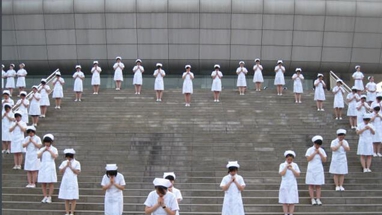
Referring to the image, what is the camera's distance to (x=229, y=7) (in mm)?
29391

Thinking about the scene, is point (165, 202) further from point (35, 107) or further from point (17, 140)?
point (35, 107)

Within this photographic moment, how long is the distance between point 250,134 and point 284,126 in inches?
62.7

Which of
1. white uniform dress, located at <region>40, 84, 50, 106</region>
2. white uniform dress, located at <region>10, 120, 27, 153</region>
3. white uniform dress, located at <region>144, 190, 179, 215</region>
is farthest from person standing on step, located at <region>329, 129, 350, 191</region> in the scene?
white uniform dress, located at <region>40, 84, 50, 106</region>

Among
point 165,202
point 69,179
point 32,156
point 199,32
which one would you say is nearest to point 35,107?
point 32,156

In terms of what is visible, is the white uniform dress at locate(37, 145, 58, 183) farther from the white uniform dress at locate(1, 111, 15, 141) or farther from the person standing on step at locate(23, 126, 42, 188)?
the white uniform dress at locate(1, 111, 15, 141)

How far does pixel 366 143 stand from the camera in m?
13.8

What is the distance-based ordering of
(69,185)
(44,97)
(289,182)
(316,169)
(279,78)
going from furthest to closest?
(279,78) → (44,97) → (316,169) → (289,182) → (69,185)

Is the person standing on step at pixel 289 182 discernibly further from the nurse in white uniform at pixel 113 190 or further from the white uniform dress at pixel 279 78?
the white uniform dress at pixel 279 78

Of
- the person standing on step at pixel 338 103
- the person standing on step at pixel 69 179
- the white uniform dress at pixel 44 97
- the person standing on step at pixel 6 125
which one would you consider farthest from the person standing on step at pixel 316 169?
the white uniform dress at pixel 44 97

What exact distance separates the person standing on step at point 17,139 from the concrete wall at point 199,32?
53.8ft

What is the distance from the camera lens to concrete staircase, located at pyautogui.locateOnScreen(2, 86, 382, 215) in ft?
39.5

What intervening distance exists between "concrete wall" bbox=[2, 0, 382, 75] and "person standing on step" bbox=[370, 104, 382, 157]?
15.4 metres

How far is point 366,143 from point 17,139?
944 centimetres

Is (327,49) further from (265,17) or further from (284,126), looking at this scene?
(284,126)
